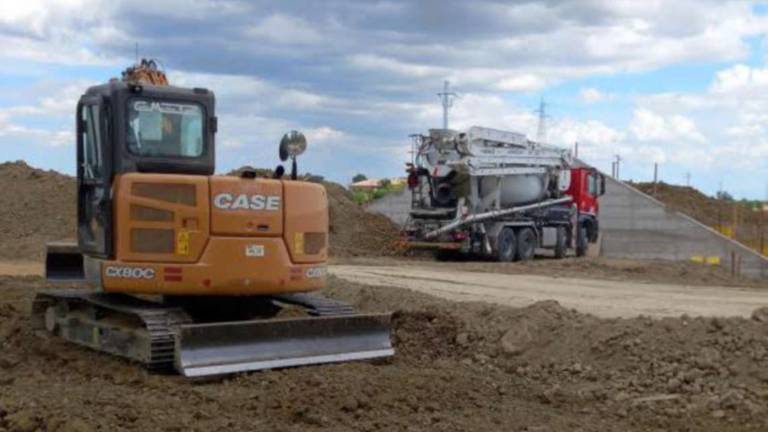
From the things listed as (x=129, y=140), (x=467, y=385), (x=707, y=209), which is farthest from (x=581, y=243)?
(x=129, y=140)

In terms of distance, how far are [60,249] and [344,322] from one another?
4.05 meters

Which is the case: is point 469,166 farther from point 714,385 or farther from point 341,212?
point 714,385

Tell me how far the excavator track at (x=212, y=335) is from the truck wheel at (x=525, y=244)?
18871mm

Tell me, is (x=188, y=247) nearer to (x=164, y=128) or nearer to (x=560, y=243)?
(x=164, y=128)

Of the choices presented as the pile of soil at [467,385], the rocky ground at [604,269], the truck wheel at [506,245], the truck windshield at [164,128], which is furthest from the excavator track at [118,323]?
the truck wheel at [506,245]

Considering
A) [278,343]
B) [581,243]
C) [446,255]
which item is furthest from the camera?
[581,243]

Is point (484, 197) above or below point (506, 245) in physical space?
above

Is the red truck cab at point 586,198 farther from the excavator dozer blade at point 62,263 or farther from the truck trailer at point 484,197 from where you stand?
the excavator dozer blade at point 62,263

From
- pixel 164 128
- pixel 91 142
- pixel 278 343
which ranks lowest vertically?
pixel 278 343

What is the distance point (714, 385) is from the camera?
9.63 m

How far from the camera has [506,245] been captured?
1188 inches

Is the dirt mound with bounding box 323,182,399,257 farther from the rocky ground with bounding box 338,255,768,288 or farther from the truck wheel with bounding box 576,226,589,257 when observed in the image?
the truck wheel with bounding box 576,226,589,257

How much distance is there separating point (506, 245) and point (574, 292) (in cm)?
1115

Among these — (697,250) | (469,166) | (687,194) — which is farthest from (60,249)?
(687,194)
